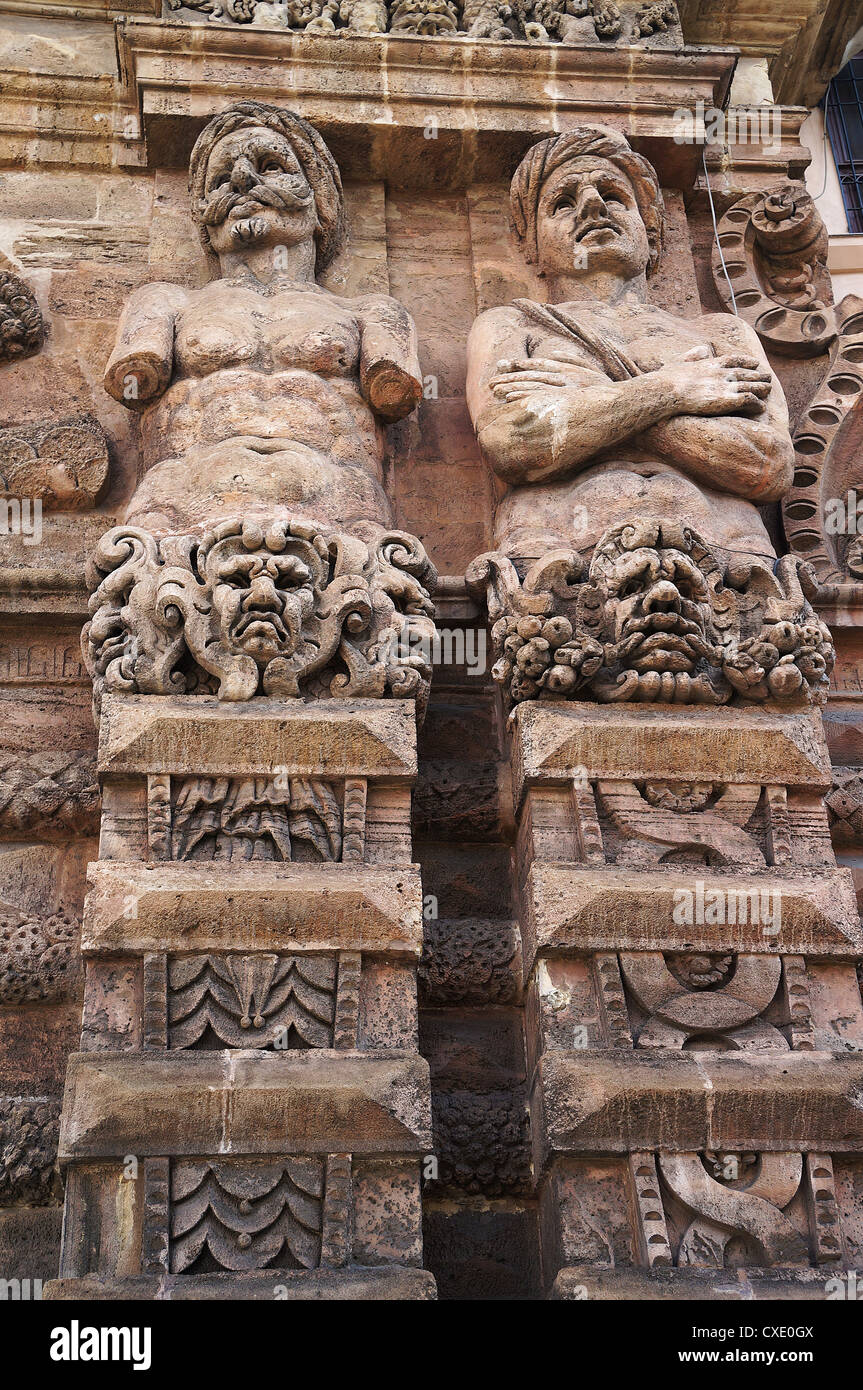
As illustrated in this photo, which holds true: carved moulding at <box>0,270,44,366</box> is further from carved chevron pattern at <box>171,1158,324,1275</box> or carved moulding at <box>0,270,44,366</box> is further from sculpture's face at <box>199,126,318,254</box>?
carved chevron pattern at <box>171,1158,324,1275</box>

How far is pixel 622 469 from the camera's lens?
18.0 ft

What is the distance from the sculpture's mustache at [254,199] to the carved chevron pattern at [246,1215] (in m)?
3.56

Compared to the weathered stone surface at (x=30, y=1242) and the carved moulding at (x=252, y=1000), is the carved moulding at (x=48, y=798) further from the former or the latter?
the weathered stone surface at (x=30, y=1242)

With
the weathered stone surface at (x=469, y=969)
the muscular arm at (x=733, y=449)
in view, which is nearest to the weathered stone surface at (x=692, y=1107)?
the weathered stone surface at (x=469, y=969)

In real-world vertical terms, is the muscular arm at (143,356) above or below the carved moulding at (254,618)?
above

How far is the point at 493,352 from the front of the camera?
5.72 metres

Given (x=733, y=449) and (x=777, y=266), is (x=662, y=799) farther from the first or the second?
(x=777, y=266)

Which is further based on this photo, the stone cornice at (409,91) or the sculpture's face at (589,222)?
the stone cornice at (409,91)

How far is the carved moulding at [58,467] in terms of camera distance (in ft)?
18.7

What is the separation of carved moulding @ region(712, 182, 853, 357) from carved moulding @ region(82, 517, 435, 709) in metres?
2.43

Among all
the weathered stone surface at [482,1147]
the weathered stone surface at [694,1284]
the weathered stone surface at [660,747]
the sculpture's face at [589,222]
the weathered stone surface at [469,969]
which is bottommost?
the weathered stone surface at [694,1284]

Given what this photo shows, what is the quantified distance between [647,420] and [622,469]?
0.18 meters

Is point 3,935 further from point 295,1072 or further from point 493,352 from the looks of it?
point 493,352

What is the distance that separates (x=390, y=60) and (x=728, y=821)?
11.8ft
